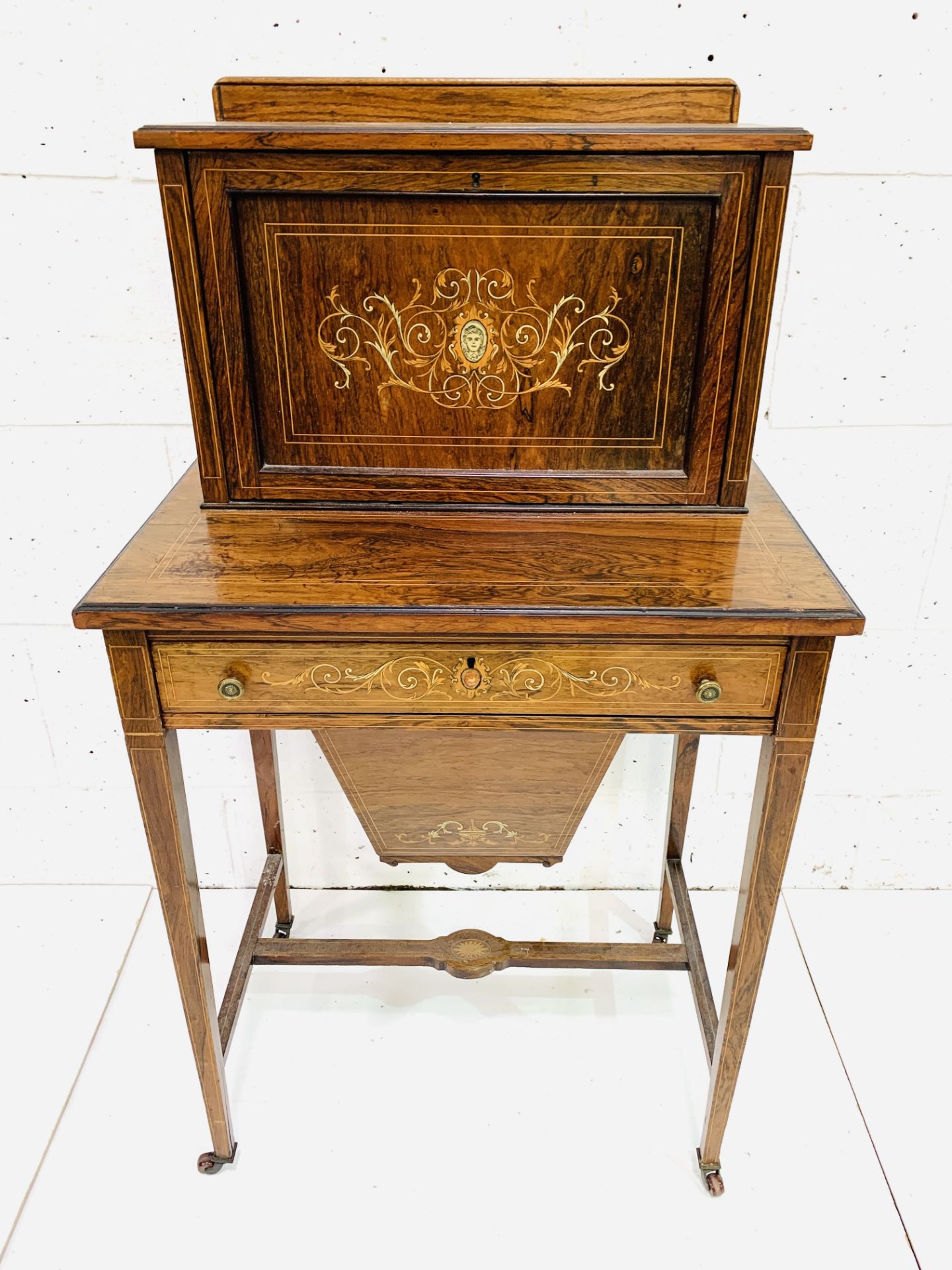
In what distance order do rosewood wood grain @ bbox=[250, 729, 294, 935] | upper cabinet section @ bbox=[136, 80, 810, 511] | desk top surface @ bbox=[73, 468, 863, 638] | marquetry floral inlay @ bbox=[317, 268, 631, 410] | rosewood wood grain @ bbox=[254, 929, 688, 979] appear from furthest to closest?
rosewood wood grain @ bbox=[250, 729, 294, 935], rosewood wood grain @ bbox=[254, 929, 688, 979], marquetry floral inlay @ bbox=[317, 268, 631, 410], upper cabinet section @ bbox=[136, 80, 810, 511], desk top surface @ bbox=[73, 468, 863, 638]

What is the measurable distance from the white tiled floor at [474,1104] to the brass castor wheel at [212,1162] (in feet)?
0.08

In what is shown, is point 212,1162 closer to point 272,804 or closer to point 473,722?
point 272,804

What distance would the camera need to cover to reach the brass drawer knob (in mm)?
1384

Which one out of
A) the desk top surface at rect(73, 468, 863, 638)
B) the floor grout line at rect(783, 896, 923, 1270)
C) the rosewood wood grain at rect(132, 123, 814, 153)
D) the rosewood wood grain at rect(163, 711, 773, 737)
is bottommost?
the floor grout line at rect(783, 896, 923, 1270)

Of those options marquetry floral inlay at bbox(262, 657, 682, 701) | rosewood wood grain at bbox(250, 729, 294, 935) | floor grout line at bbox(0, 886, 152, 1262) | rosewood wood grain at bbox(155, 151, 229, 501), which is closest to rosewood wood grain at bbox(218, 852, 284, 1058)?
rosewood wood grain at bbox(250, 729, 294, 935)

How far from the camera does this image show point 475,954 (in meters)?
2.01

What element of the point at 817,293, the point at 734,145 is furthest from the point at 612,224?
the point at 817,293

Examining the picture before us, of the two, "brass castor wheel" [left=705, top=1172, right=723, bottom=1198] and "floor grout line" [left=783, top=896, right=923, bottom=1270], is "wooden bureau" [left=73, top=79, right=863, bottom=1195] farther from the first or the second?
"floor grout line" [left=783, top=896, right=923, bottom=1270]

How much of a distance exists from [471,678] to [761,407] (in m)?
1.04

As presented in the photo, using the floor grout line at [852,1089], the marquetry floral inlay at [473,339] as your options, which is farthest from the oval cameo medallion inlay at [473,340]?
the floor grout line at [852,1089]

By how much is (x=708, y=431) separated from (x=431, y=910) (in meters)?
1.52

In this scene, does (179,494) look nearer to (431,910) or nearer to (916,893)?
(431,910)

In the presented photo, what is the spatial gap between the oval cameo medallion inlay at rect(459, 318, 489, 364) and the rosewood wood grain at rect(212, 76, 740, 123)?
1.04 feet

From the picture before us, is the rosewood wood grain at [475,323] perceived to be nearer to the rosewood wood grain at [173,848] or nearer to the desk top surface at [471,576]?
the desk top surface at [471,576]
